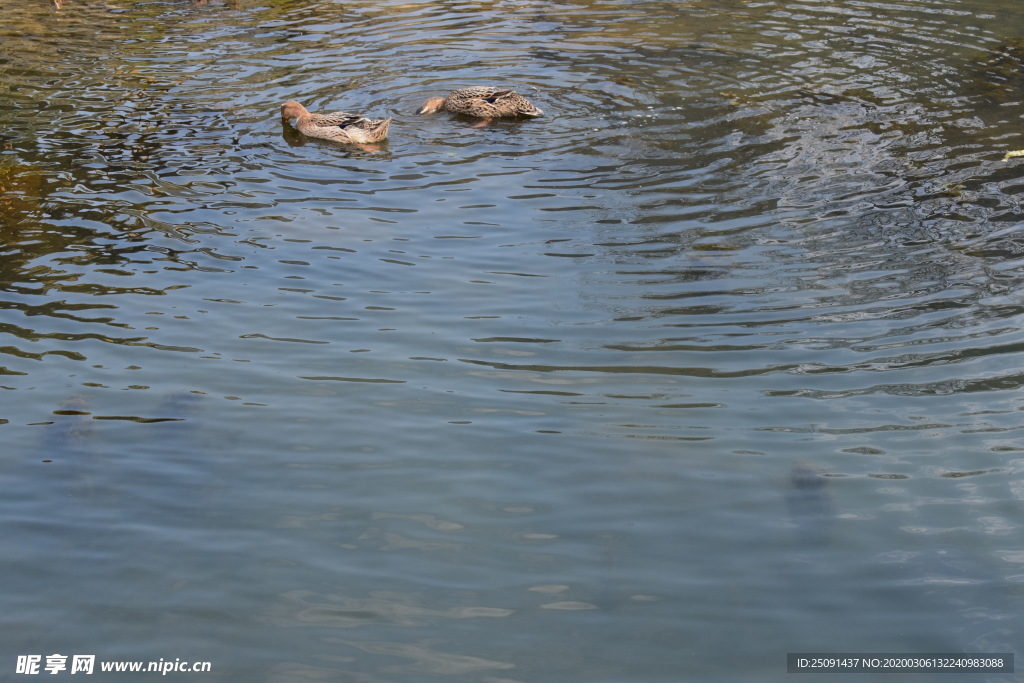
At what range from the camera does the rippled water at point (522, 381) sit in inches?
176

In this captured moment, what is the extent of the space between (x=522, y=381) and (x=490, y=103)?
609cm

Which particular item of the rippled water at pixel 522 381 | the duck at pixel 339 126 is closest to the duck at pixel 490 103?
the rippled water at pixel 522 381

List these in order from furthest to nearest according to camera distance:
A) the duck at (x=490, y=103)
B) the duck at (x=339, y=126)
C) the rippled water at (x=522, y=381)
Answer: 1. the duck at (x=490, y=103)
2. the duck at (x=339, y=126)
3. the rippled water at (x=522, y=381)

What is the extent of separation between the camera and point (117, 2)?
18406 millimetres

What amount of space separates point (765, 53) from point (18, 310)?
35.9 feet

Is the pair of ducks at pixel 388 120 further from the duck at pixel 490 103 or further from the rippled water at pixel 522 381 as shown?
the rippled water at pixel 522 381

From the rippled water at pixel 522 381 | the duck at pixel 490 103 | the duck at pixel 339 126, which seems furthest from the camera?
the duck at pixel 490 103

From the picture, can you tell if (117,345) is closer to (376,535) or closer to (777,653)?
(376,535)

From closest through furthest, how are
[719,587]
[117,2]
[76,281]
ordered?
[719,587]
[76,281]
[117,2]

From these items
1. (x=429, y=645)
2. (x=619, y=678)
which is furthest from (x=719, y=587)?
(x=429, y=645)

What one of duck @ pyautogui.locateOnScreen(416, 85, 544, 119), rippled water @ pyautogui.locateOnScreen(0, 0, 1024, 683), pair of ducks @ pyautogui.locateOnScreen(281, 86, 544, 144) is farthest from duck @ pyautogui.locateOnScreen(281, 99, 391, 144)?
duck @ pyautogui.locateOnScreen(416, 85, 544, 119)

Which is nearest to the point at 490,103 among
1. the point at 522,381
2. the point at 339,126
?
the point at 339,126

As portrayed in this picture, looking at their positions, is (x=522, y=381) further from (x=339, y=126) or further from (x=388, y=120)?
(x=339, y=126)

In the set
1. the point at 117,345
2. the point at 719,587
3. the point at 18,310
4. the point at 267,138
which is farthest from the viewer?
the point at 267,138
